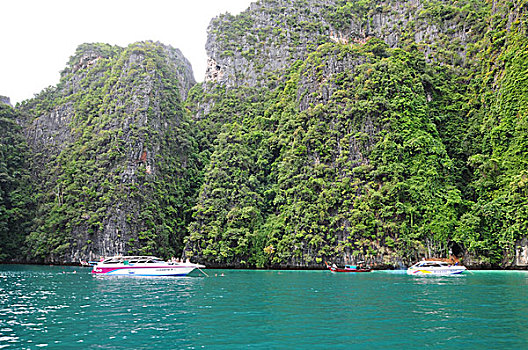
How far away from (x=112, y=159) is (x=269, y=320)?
68.9 meters

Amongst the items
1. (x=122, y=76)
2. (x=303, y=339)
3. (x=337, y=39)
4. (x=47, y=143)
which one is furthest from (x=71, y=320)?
(x=337, y=39)

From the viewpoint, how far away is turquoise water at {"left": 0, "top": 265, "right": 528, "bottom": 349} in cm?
1402

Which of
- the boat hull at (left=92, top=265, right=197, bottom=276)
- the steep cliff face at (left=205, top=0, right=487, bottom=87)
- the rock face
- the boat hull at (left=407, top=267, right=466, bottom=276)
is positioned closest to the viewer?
the boat hull at (left=407, top=267, right=466, bottom=276)

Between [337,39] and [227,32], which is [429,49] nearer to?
[337,39]

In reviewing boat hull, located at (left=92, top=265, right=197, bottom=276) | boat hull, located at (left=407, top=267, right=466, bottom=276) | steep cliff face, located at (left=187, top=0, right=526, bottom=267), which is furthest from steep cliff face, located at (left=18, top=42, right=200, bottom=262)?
boat hull, located at (left=407, top=267, right=466, bottom=276)

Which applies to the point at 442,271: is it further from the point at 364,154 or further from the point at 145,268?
the point at 145,268

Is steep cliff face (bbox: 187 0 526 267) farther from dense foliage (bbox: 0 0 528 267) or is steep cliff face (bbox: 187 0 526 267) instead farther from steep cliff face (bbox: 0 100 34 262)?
steep cliff face (bbox: 0 100 34 262)

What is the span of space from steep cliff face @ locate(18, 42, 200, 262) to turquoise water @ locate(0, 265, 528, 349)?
45682 millimetres

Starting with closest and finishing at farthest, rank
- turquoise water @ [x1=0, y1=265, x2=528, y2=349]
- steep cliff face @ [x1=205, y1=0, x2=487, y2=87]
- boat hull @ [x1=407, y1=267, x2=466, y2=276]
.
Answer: turquoise water @ [x1=0, y1=265, x2=528, y2=349], boat hull @ [x1=407, y1=267, x2=466, y2=276], steep cliff face @ [x1=205, y1=0, x2=487, y2=87]

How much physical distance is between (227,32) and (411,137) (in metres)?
61.0

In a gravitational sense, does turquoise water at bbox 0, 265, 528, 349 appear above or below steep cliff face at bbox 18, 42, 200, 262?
below

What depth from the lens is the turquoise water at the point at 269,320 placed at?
1402cm

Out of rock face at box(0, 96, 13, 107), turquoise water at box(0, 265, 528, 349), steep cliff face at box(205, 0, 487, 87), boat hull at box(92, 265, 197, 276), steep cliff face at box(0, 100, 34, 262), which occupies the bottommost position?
boat hull at box(92, 265, 197, 276)

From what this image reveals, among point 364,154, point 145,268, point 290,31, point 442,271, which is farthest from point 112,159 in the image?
point 442,271
